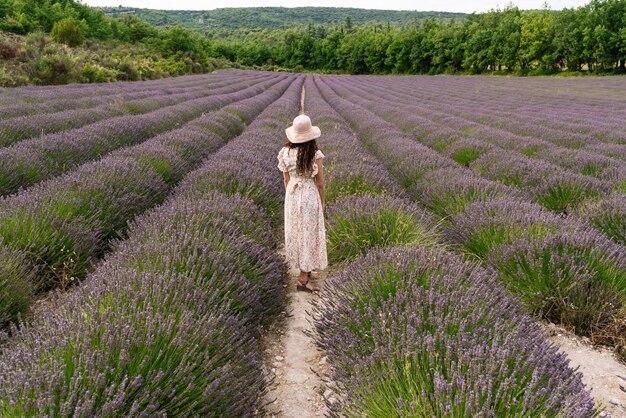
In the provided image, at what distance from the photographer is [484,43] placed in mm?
51406

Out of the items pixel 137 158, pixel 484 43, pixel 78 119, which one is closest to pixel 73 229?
pixel 137 158

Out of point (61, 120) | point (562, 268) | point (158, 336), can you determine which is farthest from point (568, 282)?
point (61, 120)

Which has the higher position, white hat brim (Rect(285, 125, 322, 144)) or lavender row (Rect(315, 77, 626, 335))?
white hat brim (Rect(285, 125, 322, 144))

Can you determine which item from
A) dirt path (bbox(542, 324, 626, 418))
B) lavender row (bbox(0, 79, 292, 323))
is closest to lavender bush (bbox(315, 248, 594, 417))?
dirt path (bbox(542, 324, 626, 418))

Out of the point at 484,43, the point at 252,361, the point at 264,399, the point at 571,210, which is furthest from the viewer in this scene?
the point at 484,43

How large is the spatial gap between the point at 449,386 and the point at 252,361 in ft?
3.00

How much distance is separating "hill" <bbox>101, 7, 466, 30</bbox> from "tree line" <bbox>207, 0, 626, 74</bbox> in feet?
265

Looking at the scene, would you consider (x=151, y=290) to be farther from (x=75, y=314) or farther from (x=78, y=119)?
(x=78, y=119)

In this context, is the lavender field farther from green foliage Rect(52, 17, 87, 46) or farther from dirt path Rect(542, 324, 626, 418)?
green foliage Rect(52, 17, 87, 46)

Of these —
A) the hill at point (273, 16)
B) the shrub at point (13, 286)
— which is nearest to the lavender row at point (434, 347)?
the shrub at point (13, 286)

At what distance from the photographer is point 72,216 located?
354 centimetres

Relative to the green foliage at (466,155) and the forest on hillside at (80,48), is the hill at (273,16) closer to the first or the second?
the forest on hillside at (80,48)

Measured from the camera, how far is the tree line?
42406mm

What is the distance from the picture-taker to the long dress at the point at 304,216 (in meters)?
3.41
